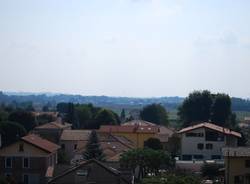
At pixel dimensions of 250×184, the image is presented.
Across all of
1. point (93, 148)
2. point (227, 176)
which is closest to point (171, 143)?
point (93, 148)

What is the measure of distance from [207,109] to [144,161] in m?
38.2

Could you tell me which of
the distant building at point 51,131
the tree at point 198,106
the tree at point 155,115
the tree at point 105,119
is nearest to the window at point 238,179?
the distant building at point 51,131

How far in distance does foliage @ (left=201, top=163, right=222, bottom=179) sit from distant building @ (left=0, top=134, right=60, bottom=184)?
10.3 m

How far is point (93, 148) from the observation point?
52656mm

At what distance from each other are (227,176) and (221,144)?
19.7 meters

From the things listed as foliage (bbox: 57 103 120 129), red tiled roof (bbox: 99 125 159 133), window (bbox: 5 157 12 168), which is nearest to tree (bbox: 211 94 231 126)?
red tiled roof (bbox: 99 125 159 133)

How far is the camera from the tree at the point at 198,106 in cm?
8094

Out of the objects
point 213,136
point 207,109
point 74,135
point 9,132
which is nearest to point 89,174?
point 213,136

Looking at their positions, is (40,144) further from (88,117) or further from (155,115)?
(155,115)

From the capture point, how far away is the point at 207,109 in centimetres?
8131

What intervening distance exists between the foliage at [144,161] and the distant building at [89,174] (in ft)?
17.8

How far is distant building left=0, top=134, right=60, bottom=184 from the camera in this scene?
147 feet

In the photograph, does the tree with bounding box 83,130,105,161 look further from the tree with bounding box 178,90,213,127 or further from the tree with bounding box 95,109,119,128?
the tree with bounding box 178,90,213,127

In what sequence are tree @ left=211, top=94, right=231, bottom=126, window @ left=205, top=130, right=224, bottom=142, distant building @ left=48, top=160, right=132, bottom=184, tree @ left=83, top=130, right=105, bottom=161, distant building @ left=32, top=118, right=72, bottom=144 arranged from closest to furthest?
distant building @ left=48, top=160, right=132, bottom=184, tree @ left=83, top=130, right=105, bottom=161, window @ left=205, top=130, right=224, bottom=142, distant building @ left=32, top=118, right=72, bottom=144, tree @ left=211, top=94, right=231, bottom=126
